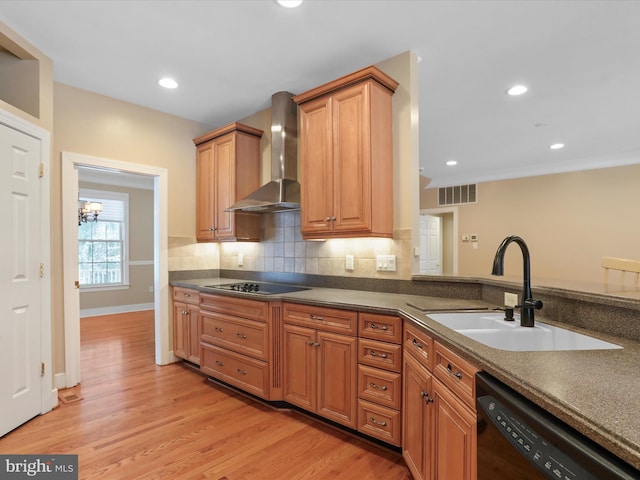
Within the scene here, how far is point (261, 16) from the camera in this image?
215 cm

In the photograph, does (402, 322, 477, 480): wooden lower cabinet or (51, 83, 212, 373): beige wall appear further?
(51, 83, 212, 373): beige wall

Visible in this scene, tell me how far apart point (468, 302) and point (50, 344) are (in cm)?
312

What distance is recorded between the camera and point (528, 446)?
0.86 metres

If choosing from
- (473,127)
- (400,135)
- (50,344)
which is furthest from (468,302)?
(50,344)

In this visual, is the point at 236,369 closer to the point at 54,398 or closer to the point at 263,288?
the point at 263,288

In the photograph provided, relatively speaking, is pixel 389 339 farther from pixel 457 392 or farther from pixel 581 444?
pixel 581 444

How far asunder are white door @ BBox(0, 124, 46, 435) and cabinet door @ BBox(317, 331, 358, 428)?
209 centimetres

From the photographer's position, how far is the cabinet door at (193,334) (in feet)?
10.9

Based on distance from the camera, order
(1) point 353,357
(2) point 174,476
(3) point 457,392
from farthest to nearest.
A: (1) point 353,357, (2) point 174,476, (3) point 457,392

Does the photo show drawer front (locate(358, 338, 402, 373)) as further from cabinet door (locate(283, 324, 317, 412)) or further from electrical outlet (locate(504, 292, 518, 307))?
electrical outlet (locate(504, 292, 518, 307))

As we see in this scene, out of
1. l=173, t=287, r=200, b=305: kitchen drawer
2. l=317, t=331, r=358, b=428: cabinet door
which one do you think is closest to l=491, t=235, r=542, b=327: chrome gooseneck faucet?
l=317, t=331, r=358, b=428: cabinet door

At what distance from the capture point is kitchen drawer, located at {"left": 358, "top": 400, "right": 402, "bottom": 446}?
1.97 meters

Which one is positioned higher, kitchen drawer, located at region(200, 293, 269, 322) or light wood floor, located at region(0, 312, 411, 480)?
kitchen drawer, located at region(200, 293, 269, 322)

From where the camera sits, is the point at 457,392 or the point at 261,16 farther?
the point at 261,16
